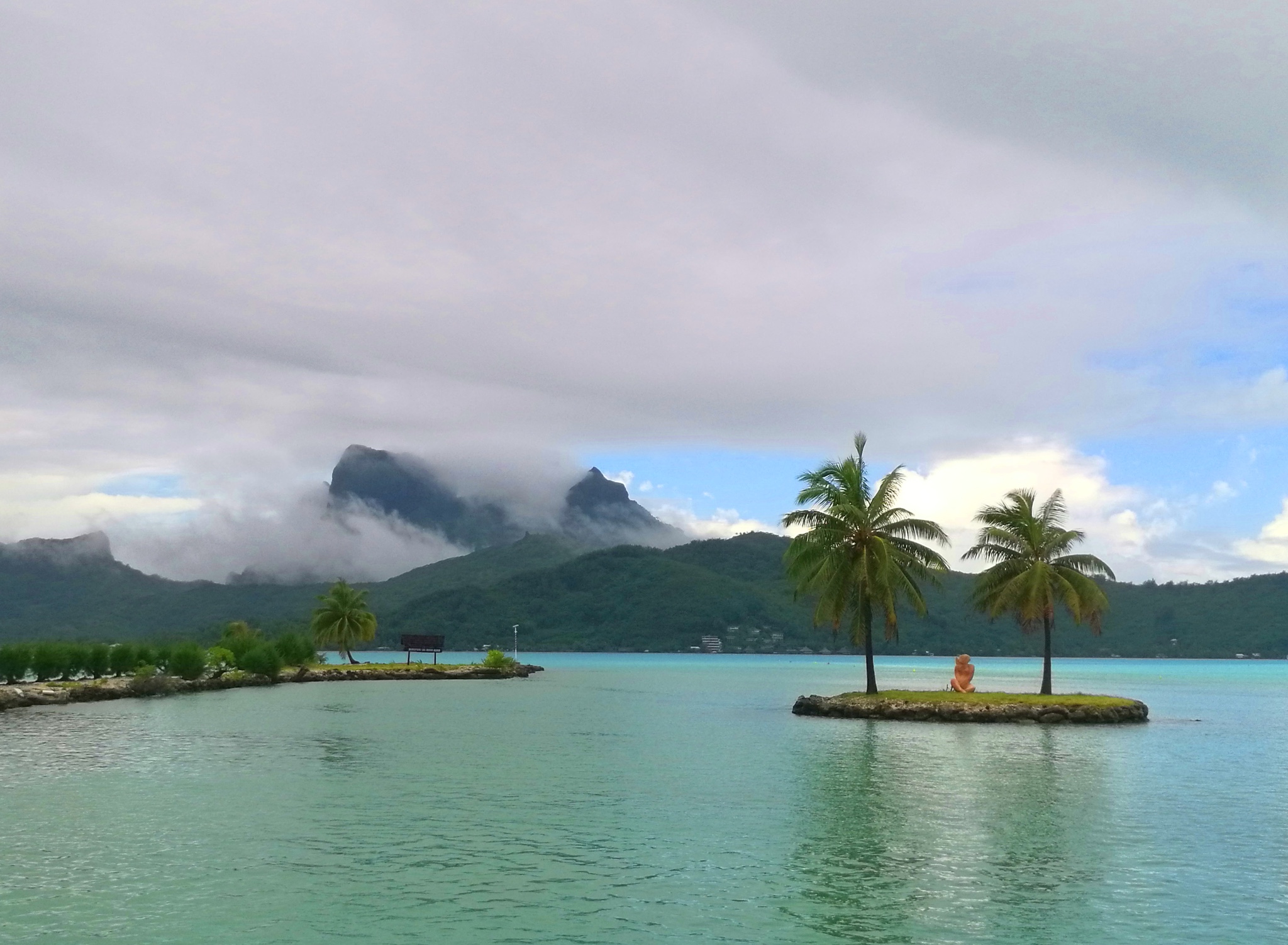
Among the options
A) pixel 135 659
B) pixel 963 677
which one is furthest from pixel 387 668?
pixel 963 677

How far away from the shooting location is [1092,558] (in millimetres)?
54344

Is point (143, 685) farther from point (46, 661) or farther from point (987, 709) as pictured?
point (987, 709)

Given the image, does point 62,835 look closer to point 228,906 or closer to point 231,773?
point 228,906

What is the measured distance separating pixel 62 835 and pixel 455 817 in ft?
26.0

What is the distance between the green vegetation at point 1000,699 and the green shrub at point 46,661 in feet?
171

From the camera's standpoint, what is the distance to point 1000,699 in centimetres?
5344

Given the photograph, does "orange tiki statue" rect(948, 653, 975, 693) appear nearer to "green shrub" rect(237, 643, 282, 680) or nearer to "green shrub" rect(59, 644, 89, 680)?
"green shrub" rect(237, 643, 282, 680)

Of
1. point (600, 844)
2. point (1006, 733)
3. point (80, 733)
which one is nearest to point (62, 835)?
point (600, 844)

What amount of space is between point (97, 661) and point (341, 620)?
41.6 meters

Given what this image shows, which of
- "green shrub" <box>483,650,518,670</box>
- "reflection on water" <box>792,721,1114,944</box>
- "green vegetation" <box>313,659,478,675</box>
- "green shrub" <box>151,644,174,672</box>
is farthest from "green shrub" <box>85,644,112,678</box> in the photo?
"reflection on water" <box>792,721,1114,944</box>

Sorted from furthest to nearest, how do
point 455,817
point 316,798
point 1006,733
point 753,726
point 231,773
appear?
point 753,726 < point 1006,733 < point 231,773 < point 316,798 < point 455,817

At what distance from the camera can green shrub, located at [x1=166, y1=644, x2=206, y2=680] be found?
75.9 m

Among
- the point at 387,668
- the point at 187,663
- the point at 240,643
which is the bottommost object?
the point at 387,668

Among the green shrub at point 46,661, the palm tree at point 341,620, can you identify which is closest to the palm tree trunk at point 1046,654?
the green shrub at point 46,661
